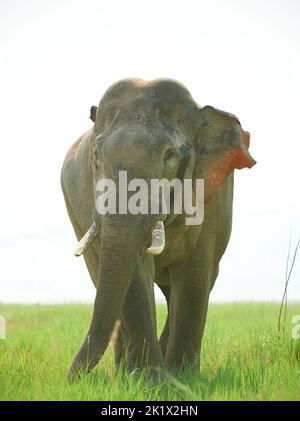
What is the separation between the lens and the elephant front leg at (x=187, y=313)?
8281 mm

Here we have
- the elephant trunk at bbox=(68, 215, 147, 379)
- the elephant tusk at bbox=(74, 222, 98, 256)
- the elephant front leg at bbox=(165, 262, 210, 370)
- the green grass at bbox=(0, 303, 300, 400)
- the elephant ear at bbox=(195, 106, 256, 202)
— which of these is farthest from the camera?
the elephant front leg at bbox=(165, 262, 210, 370)

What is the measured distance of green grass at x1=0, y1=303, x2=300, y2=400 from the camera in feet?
22.0

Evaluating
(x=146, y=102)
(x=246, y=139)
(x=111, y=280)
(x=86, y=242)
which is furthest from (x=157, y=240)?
(x=246, y=139)

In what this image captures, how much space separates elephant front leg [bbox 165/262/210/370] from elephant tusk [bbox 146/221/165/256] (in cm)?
131

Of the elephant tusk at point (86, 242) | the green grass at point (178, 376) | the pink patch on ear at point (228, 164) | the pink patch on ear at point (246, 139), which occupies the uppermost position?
the pink patch on ear at point (246, 139)

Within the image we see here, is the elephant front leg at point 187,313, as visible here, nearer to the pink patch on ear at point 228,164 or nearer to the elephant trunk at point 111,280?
the pink patch on ear at point 228,164

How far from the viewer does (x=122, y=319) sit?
7.32 metres

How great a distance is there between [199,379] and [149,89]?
2.48m

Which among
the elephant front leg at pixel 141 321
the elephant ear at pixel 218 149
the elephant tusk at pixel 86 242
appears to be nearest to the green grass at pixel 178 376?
the elephant front leg at pixel 141 321

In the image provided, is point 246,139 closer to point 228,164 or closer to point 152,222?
point 228,164

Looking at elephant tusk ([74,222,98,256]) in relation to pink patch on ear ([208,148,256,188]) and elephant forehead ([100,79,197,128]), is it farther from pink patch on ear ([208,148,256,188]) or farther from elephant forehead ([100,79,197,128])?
pink patch on ear ([208,148,256,188])

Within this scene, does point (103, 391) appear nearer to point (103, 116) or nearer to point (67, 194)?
point (103, 116)

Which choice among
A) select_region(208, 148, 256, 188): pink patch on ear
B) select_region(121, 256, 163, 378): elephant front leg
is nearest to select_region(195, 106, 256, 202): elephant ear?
select_region(208, 148, 256, 188): pink patch on ear

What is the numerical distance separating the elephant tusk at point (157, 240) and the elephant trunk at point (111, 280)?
4.3 inches
